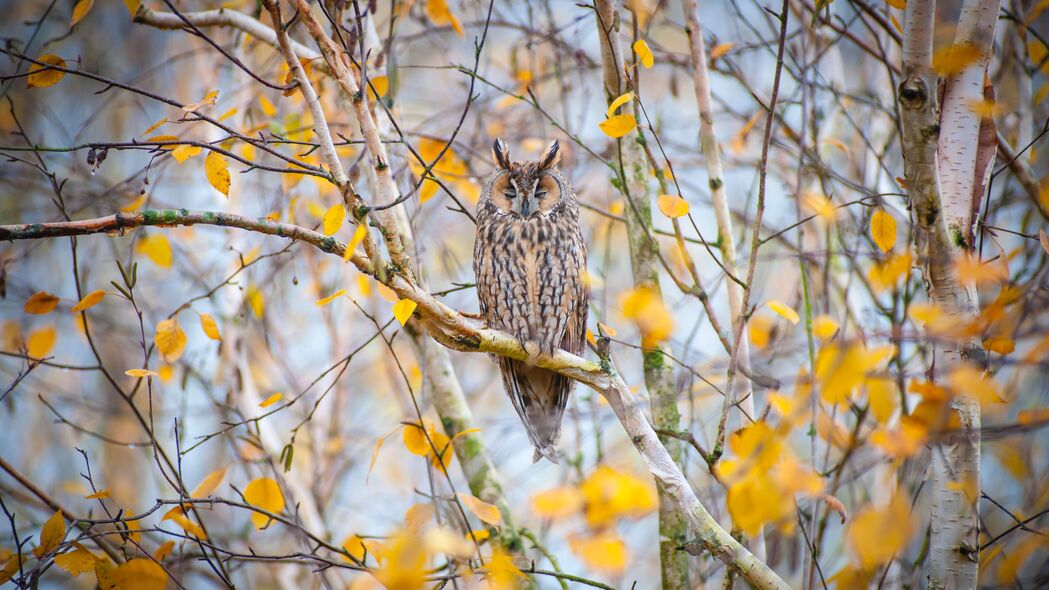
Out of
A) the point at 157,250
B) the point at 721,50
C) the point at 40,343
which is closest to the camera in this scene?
the point at 40,343

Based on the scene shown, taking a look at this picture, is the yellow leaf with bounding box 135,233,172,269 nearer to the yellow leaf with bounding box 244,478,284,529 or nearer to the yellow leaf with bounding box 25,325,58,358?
the yellow leaf with bounding box 25,325,58,358

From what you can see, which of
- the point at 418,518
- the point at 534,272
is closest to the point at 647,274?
the point at 534,272

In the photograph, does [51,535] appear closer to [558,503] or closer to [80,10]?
[558,503]

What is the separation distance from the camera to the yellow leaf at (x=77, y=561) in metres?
1.93

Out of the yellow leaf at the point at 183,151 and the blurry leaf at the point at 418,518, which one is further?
the blurry leaf at the point at 418,518

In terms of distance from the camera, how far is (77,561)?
6.42ft

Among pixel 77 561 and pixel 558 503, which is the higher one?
pixel 558 503

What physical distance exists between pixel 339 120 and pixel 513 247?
5.72ft

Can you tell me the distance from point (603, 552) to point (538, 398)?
107 cm

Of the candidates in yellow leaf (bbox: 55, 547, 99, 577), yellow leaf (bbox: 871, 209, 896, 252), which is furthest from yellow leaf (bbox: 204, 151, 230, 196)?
yellow leaf (bbox: 871, 209, 896, 252)

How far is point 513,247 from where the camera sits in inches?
115

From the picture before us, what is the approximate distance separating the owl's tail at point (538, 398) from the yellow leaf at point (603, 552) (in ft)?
2.65

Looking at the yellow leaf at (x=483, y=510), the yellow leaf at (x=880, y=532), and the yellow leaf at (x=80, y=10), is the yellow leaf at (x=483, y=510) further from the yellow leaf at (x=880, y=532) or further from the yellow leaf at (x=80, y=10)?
the yellow leaf at (x=80, y=10)

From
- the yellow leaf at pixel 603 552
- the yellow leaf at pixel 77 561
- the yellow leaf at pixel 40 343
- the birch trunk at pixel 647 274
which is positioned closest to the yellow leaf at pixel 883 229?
the birch trunk at pixel 647 274
